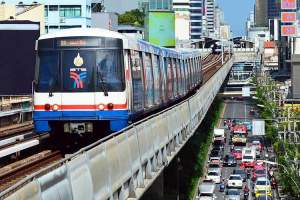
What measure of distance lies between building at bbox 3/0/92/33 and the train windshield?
169 feet

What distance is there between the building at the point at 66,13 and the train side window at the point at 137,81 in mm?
49603

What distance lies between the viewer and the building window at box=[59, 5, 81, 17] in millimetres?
68750

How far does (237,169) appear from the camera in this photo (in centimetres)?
5481

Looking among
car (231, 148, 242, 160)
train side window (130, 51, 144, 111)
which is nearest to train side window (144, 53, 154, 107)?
train side window (130, 51, 144, 111)

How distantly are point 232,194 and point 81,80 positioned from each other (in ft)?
91.8

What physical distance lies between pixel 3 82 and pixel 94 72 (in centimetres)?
1724

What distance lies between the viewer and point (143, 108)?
19.0 metres

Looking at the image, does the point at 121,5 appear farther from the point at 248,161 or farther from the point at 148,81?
the point at 148,81

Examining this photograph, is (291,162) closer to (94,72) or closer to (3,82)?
(3,82)

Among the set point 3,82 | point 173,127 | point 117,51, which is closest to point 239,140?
point 3,82

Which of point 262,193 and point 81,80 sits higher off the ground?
point 81,80

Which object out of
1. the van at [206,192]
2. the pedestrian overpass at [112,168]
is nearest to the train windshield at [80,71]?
the pedestrian overpass at [112,168]

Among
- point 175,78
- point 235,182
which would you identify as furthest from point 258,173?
point 175,78

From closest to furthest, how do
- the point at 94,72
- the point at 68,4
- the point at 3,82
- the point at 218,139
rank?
1. the point at 94,72
2. the point at 3,82
3. the point at 218,139
4. the point at 68,4
